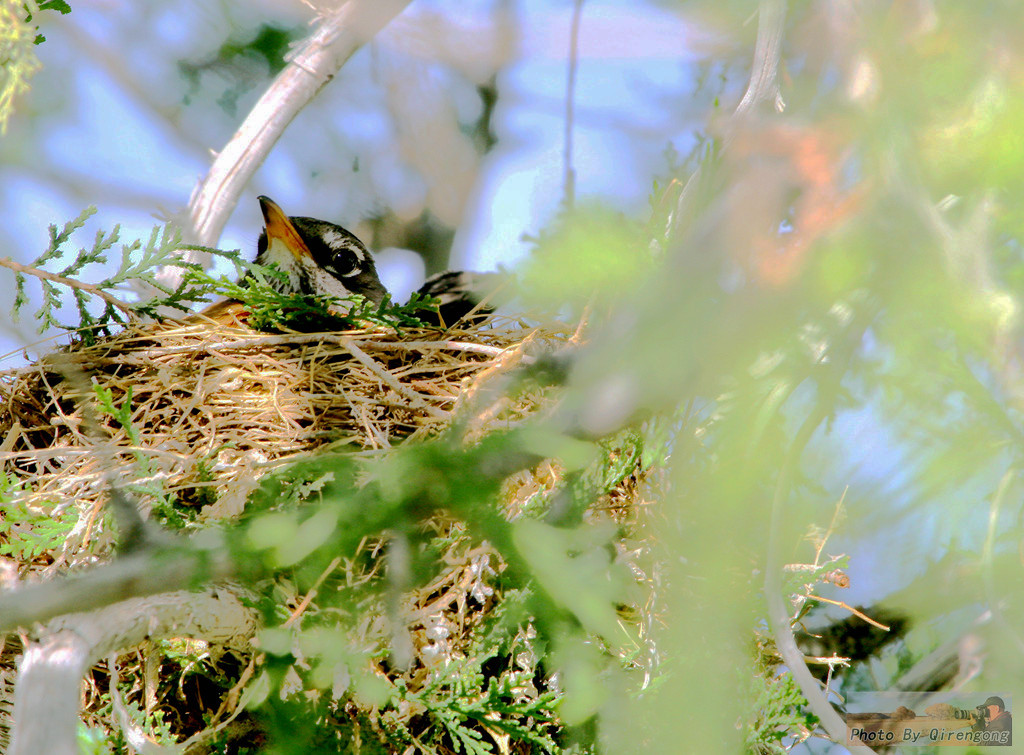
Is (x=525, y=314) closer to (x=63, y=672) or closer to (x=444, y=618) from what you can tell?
(x=444, y=618)

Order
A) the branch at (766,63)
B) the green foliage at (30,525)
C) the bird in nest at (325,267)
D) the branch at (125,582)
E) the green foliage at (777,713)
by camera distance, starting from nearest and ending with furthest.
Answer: the branch at (125,582) < the branch at (766,63) < the green foliage at (30,525) < the green foliage at (777,713) < the bird in nest at (325,267)

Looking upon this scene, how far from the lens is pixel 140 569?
1.06 m

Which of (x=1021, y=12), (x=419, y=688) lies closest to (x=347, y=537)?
(x=1021, y=12)

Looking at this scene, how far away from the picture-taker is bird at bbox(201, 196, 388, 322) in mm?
3660

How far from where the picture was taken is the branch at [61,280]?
7.18 feet

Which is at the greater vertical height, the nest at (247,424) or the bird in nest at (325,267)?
the bird in nest at (325,267)

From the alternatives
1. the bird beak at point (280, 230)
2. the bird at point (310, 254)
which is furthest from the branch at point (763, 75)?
the bird beak at point (280, 230)

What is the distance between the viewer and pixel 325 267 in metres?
3.82

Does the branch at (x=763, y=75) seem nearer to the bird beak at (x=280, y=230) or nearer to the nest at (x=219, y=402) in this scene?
the nest at (x=219, y=402)

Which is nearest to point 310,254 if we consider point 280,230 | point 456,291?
point 280,230

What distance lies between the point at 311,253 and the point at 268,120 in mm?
698

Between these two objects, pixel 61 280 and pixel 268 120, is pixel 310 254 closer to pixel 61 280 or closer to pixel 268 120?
pixel 268 120

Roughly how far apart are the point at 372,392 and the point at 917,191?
1.84 m

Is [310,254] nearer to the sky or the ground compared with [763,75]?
nearer to the sky
